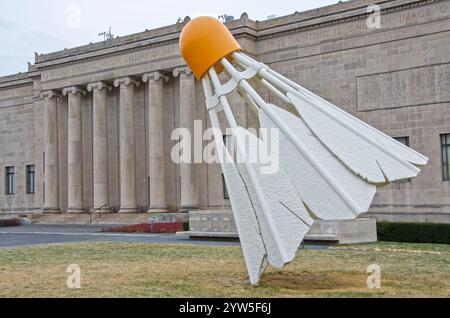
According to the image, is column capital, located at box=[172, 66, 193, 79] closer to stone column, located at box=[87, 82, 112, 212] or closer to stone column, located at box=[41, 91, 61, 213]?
stone column, located at box=[87, 82, 112, 212]

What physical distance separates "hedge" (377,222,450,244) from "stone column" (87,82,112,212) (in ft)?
59.8

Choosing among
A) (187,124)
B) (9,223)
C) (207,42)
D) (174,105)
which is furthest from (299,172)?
(9,223)

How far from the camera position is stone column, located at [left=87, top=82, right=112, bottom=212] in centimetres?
3328

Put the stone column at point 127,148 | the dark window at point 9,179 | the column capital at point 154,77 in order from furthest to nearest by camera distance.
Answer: the dark window at point 9,179
the stone column at point 127,148
the column capital at point 154,77

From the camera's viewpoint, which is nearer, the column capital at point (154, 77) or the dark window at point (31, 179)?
the column capital at point (154, 77)

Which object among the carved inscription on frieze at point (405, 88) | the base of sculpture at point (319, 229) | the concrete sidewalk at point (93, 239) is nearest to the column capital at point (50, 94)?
the concrete sidewalk at point (93, 239)

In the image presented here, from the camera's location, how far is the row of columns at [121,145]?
3038 centimetres

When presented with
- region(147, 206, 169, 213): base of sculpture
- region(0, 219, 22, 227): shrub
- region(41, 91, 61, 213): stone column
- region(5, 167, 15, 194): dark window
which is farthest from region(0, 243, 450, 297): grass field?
region(5, 167, 15, 194): dark window

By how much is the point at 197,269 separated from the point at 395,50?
18.1m

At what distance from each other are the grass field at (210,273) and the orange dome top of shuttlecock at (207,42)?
3471 millimetres

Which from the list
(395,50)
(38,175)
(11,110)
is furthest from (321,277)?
(11,110)

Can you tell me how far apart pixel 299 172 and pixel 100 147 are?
87.3 feet

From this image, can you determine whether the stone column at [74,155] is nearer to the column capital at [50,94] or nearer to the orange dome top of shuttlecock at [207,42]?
the column capital at [50,94]

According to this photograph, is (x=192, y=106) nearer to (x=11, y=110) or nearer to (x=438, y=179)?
(x=438, y=179)
